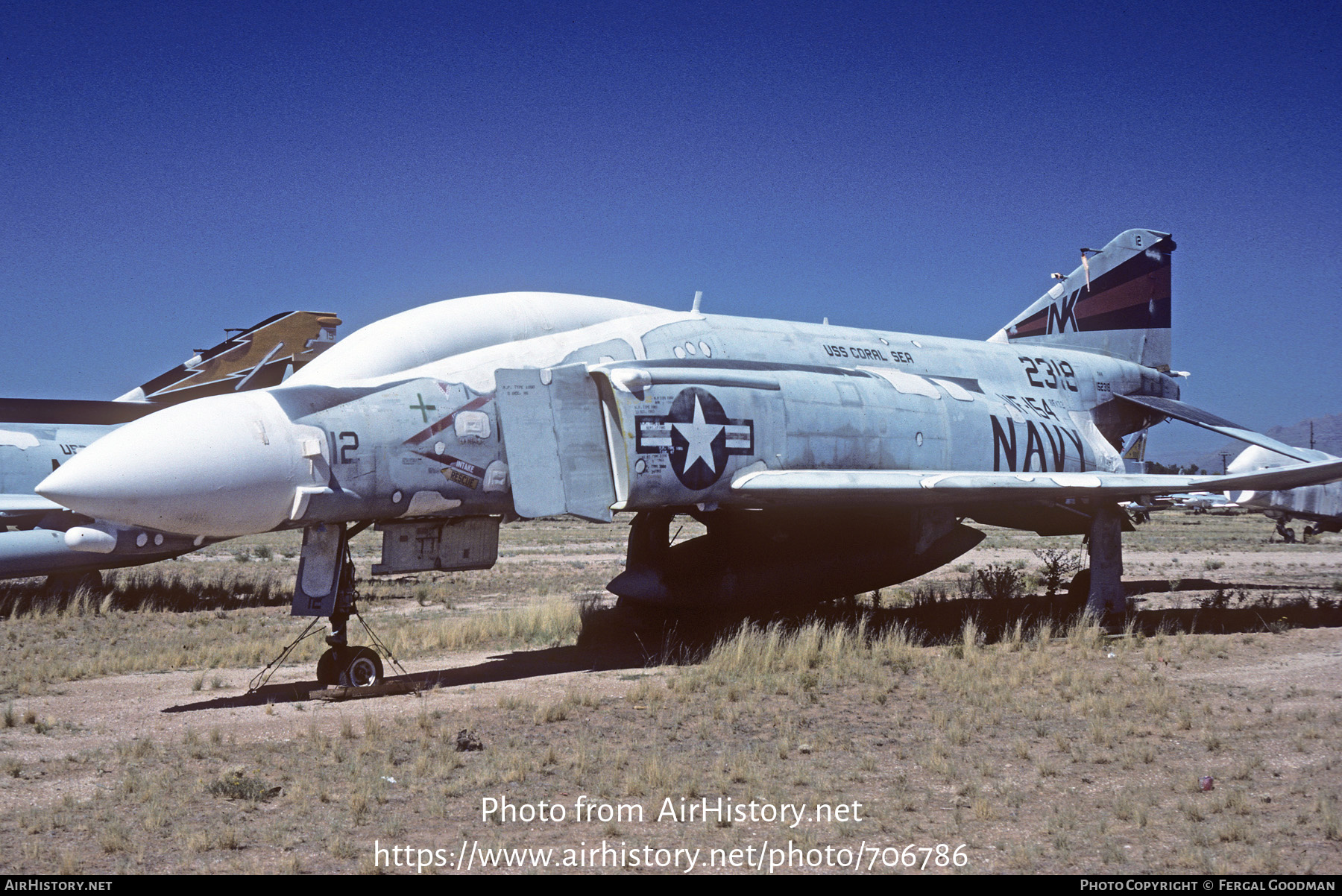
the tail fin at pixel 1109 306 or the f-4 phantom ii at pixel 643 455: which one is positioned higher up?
the tail fin at pixel 1109 306

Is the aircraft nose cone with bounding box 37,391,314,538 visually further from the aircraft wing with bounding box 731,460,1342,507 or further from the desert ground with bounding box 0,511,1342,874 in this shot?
the aircraft wing with bounding box 731,460,1342,507

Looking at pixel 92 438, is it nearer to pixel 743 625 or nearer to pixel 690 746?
pixel 743 625

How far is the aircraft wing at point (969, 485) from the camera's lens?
12.0 m

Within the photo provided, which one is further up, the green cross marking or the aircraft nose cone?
the green cross marking

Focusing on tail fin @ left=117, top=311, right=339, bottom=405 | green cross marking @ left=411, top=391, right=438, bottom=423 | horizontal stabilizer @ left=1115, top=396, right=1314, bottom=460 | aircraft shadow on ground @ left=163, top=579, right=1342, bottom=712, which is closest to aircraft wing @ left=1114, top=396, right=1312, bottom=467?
horizontal stabilizer @ left=1115, top=396, right=1314, bottom=460

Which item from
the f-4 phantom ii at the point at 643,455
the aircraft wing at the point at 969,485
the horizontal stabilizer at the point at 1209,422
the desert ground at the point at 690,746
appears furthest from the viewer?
the horizontal stabilizer at the point at 1209,422

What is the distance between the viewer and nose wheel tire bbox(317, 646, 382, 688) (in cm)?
1027

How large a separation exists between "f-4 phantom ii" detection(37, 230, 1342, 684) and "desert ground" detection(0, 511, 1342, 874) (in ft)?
3.86

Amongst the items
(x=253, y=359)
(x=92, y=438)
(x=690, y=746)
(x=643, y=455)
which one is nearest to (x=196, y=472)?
(x=643, y=455)

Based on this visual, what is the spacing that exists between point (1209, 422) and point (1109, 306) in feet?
10.3

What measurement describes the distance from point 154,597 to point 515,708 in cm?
1289

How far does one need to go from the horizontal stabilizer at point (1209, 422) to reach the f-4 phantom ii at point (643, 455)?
25 cm

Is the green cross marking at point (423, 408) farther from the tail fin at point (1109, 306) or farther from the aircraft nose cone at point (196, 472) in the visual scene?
the tail fin at point (1109, 306)

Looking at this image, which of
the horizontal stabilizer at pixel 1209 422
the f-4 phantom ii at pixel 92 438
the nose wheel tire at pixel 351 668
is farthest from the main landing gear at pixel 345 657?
the horizontal stabilizer at pixel 1209 422
